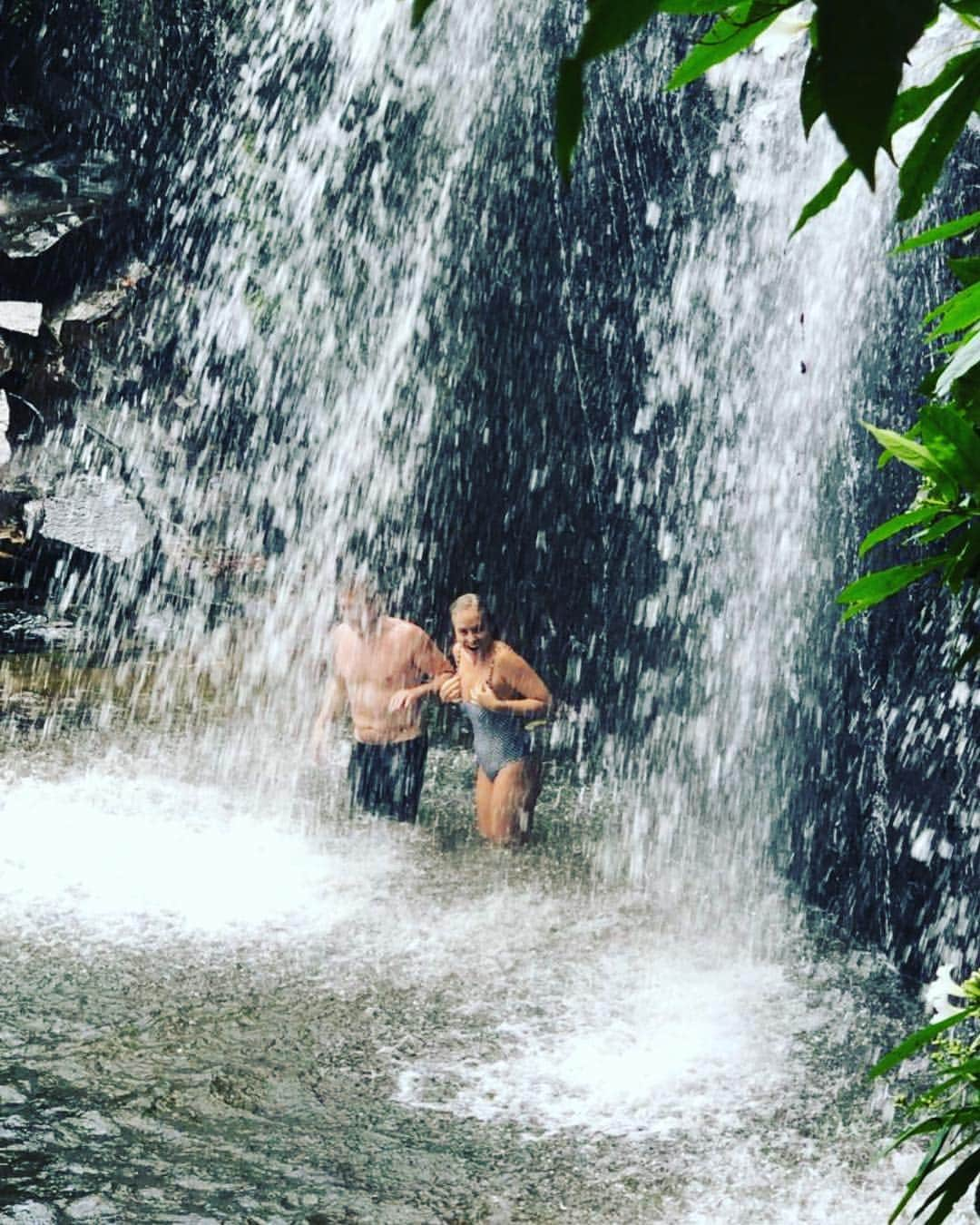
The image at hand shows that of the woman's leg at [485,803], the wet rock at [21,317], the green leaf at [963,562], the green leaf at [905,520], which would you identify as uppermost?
the wet rock at [21,317]

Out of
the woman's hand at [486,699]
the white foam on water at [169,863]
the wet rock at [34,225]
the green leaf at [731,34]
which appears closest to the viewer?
the green leaf at [731,34]

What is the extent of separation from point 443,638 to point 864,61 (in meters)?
10.6

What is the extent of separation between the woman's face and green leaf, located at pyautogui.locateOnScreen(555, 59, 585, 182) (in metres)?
5.86

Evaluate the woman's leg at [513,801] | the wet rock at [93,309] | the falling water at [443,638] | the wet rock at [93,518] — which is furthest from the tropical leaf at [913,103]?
the wet rock at [93,309]

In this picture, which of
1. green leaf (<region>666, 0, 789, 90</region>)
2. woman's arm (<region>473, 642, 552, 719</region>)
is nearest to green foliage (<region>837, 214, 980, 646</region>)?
green leaf (<region>666, 0, 789, 90</region>)

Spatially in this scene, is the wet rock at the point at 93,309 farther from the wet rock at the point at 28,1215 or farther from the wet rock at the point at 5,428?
the wet rock at the point at 28,1215

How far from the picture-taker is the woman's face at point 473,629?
21.1ft

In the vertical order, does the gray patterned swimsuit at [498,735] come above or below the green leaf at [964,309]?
below

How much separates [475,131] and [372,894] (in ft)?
20.8

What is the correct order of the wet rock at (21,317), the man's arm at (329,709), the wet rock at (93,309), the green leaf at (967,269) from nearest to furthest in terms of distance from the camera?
the green leaf at (967,269) < the man's arm at (329,709) < the wet rock at (21,317) < the wet rock at (93,309)

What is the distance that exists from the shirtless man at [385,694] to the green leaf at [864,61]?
Result: 19.7 feet

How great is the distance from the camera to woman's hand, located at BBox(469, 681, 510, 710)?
20.8ft

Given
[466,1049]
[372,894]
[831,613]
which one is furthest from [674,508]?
[466,1049]

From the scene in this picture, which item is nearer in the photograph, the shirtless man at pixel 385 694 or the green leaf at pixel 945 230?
the green leaf at pixel 945 230
